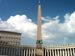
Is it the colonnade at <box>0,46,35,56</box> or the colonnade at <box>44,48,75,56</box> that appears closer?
the colonnade at <box>44,48,75,56</box>

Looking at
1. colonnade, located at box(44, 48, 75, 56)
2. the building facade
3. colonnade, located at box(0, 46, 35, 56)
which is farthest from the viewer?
the building facade

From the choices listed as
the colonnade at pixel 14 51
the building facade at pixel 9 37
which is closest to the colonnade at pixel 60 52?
the colonnade at pixel 14 51

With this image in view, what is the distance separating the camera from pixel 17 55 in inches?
5507

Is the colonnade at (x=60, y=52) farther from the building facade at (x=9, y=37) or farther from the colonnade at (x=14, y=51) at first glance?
the building facade at (x=9, y=37)

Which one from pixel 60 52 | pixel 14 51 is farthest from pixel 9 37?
pixel 60 52

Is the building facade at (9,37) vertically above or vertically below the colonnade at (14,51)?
above

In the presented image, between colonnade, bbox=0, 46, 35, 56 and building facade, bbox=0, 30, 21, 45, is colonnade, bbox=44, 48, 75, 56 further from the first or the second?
building facade, bbox=0, 30, 21, 45

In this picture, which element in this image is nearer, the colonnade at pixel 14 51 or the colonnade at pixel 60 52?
the colonnade at pixel 60 52

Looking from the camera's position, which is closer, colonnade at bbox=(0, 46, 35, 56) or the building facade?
colonnade at bbox=(0, 46, 35, 56)

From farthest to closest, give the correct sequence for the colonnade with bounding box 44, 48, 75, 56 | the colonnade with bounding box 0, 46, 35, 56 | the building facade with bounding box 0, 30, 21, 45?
the building facade with bounding box 0, 30, 21, 45 → the colonnade with bounding box 0, 46, 35, 56 → the colonnade with bounding box 44, 48, 75, 56

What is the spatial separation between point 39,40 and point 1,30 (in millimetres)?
111883

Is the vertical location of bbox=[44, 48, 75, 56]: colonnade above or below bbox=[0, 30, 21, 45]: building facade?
below

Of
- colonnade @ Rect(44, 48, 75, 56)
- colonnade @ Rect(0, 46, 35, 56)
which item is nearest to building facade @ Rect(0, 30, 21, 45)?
colonnade @ Rect(0, 46, 35, 56)

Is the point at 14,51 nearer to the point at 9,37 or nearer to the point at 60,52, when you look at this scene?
the point at 9,37
